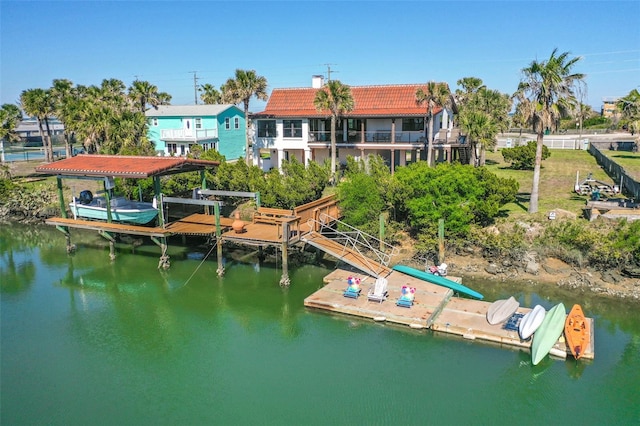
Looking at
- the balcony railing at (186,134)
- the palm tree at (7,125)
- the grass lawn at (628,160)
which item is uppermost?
the palm tree at (7,125)

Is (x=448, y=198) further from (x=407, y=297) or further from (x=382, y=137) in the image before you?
(x=382, y=137)

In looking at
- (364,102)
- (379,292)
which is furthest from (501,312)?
(364,102)

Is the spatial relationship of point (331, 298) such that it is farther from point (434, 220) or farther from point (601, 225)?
point (601, 225)

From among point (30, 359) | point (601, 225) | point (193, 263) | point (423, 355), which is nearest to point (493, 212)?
point (601, 225)

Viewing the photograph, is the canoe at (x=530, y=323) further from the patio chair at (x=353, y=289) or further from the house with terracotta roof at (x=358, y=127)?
the house with terracotta roof at (x=358, y=127)

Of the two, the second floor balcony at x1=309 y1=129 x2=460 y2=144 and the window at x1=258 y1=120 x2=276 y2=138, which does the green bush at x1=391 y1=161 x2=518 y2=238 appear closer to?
the second floor balcony at x1=309 y1=129 x2=460 y2=144

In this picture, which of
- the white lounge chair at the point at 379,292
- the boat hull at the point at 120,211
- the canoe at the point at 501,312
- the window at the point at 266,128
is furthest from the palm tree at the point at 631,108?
the boat hull at the point at 120,211
